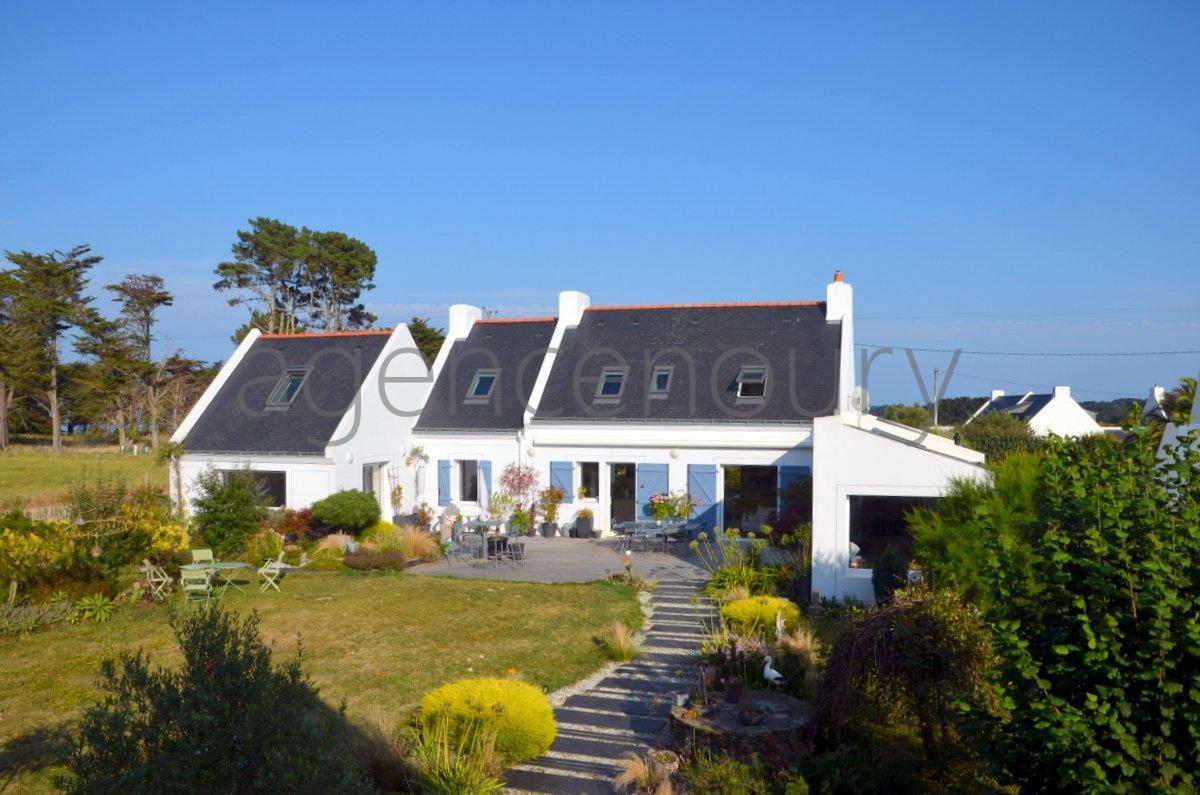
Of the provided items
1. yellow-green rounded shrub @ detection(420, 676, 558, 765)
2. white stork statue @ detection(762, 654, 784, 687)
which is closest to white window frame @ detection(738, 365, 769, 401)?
white stork statue @ detection(762, 654, 784, 687)

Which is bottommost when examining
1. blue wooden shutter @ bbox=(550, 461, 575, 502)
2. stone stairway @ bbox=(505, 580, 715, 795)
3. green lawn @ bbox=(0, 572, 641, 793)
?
stone stairway @ bbox=(505, 580, 715, 795)

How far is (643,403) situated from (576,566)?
5.97 metres

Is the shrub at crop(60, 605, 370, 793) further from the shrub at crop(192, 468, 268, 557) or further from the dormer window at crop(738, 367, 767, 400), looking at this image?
the dormer window at crop(738, 367, 767, 400)

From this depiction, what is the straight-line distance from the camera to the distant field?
2934 centimetres

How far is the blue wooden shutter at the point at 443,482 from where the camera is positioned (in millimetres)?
25464

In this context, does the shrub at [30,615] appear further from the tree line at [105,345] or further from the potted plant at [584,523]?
the tree line at [105,345]

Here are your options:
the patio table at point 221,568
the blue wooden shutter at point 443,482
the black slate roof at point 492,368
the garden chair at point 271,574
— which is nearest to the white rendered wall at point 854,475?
the garden chair at point 271,574

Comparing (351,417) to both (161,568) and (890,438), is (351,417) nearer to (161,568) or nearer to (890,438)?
(161,568)

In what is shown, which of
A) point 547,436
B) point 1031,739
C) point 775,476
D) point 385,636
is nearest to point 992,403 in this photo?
point 775,476

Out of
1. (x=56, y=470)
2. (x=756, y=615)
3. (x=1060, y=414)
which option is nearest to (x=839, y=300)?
(x=756, y=615)

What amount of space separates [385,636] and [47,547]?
680 cm

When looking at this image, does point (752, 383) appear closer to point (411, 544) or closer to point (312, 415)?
point (411, 544)

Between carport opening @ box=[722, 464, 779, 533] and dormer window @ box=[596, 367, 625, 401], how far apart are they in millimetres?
3718

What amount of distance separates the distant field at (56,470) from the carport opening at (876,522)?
21.5m
